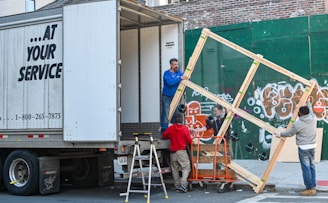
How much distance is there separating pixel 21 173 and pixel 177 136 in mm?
3523

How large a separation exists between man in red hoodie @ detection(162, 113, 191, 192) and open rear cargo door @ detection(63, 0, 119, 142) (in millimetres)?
1801

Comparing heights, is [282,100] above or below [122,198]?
above

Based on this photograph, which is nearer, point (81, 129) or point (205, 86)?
point (81, 129)

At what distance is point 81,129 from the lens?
9508 mm

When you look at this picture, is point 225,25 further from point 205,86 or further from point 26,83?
point 26,83

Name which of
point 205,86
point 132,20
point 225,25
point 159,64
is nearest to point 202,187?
point 159,64

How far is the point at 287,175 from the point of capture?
11773mm

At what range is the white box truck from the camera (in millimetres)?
9328

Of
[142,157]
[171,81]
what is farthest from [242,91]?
[142,157]

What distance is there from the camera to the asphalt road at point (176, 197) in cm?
939

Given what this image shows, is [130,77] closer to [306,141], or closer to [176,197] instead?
[176,197]

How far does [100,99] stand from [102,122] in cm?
44

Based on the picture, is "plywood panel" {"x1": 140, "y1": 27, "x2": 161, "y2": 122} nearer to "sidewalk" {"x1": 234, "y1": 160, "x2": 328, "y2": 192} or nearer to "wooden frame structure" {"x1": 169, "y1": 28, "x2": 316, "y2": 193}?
"wooden frame structure" {"x1": 169, "y1": 28, "x2": 316, "y2": 193}

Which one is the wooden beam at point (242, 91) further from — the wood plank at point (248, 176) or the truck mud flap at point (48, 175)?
the truck mud flap at point (48, 175)
